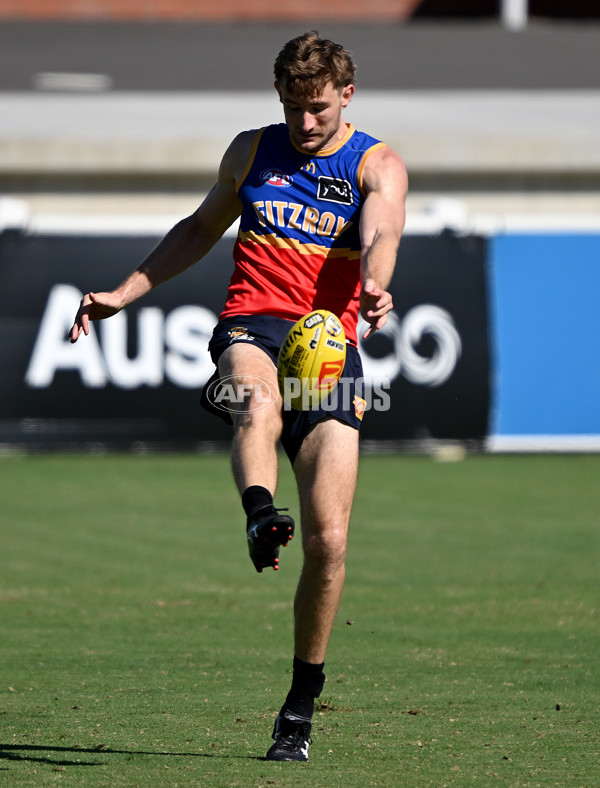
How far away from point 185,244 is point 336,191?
2.43 ft

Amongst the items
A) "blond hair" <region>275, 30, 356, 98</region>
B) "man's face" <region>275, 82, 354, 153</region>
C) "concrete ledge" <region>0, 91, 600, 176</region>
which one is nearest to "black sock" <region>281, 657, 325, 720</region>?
"man's face" <region>275, 82, 354, 153</region>

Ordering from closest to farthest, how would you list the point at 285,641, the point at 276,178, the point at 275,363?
the point at 275,363
the point at 276,178
the point at 285,641

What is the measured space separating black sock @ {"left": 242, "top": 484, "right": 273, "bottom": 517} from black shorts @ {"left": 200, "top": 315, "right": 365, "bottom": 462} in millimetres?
335

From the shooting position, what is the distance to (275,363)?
527 cm

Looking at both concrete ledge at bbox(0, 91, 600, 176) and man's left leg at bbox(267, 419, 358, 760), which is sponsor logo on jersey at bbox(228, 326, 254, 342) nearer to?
man's left leg at bbox(267, 419, 358, 760)

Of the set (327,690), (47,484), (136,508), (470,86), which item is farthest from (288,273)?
(470,86)

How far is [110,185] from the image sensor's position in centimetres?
1912

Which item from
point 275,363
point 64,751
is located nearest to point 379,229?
point 275,363

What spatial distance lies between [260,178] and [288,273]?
1.30 feet

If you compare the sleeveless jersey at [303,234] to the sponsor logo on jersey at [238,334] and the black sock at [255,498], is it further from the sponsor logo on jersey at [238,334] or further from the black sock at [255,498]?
the black sock at [255,498]

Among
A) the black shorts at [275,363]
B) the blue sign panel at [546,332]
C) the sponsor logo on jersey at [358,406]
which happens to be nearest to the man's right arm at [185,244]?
the black shorts at [275,363]

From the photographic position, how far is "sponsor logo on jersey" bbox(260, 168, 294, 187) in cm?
548

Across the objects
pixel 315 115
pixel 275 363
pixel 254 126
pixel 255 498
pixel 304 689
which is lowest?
pixel 304 689

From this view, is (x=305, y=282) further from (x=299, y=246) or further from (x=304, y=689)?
(x=304, y=689)
